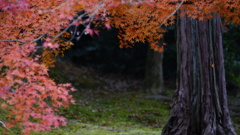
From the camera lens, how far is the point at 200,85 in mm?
6047

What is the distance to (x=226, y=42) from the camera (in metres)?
16.0

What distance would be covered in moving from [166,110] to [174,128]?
4.91 m

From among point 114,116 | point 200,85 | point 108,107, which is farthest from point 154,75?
point 200,85

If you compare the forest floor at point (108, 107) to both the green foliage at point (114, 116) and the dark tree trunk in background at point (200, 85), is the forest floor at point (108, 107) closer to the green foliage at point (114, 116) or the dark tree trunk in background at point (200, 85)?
the green foliage at point (114, 116)

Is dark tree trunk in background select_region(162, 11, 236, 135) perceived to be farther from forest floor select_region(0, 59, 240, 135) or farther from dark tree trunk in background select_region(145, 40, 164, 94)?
dark tree trunk in background select_region(145, 40, 164, 94)

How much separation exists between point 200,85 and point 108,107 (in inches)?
222

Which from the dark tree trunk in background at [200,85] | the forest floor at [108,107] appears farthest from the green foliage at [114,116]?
the dark tree trunk in background at [200,85]

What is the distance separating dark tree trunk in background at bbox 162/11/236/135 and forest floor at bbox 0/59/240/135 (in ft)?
4.86

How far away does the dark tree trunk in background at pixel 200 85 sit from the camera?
598cm

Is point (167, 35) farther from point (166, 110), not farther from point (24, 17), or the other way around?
point (24, 17)

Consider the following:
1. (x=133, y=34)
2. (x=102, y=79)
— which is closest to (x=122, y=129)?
(x=133, y=34)

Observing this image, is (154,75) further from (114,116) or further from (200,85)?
(200,85)

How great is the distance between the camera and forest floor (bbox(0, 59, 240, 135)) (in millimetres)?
7574

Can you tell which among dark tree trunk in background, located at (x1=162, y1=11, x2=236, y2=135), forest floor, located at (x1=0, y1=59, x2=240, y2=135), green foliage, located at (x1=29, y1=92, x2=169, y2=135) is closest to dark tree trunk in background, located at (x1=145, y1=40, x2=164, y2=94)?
forest floor, located at (x1=0, y1=59, x2=240, y2=135)
